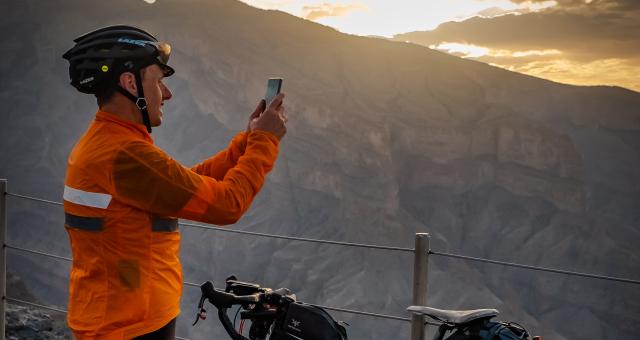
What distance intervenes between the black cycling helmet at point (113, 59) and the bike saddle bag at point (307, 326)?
0.74m

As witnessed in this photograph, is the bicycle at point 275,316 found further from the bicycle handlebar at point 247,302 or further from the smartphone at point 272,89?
the smartphone at point 272,89

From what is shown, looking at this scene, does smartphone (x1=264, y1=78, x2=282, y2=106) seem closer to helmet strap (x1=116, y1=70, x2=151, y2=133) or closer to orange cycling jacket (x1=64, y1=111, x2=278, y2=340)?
orange cycling jacket (x1=64, y1=111, x2=278, y2=340)

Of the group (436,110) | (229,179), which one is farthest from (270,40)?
(229,179)

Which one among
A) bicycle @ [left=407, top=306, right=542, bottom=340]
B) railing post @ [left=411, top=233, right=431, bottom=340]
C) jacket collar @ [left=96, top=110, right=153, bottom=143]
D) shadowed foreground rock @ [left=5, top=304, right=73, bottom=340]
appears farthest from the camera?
shadowed foreground rock @ [left=5, top=304, right=73, bottom=340]

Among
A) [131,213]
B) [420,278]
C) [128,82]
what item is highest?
[128,82]

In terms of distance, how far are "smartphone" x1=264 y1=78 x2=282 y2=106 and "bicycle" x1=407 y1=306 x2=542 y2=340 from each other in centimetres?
86

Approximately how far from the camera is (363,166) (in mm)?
63125

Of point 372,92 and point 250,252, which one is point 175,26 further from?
point 250,252

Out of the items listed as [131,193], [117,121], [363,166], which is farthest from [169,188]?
[363,166]

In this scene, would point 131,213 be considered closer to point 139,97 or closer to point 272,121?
point 139,97

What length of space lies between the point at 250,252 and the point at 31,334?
1840 inches

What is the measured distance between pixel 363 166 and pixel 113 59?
61566 mm

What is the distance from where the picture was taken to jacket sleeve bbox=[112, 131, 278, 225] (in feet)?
5.33

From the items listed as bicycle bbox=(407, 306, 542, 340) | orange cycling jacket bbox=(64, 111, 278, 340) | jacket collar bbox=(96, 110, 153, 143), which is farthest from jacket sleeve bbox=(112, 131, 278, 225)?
bicycle bbox=(407, 306, 542, 340)
